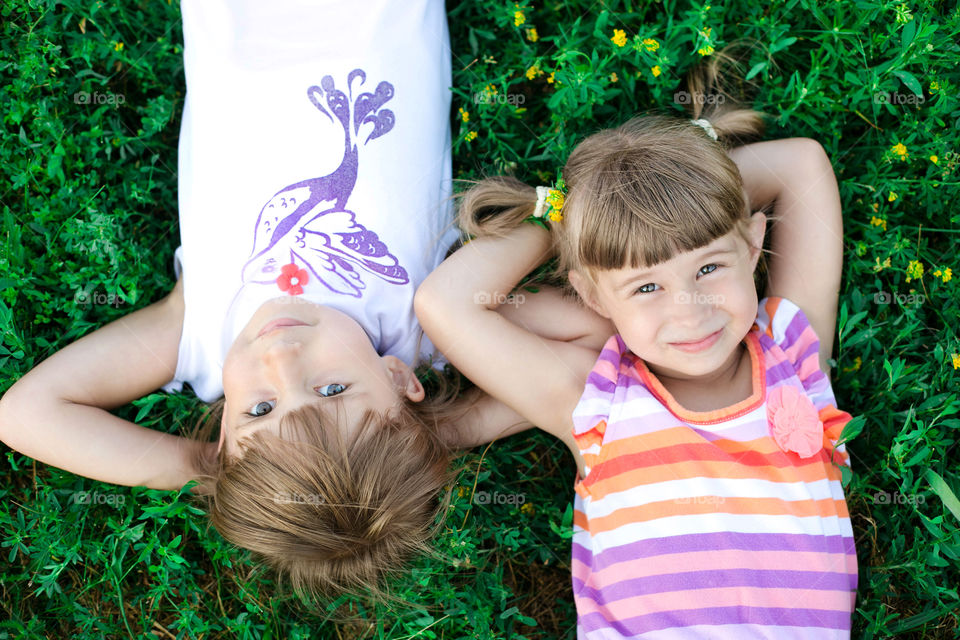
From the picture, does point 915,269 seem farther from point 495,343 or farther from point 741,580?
point 495,343

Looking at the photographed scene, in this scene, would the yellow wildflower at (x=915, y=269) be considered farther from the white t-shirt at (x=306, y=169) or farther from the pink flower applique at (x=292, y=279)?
the pink flower applique at (x=292, y=279)

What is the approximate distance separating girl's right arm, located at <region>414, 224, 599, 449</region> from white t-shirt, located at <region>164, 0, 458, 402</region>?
0.19 m

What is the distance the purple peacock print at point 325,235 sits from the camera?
8.97 feet

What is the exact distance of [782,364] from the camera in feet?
8.77

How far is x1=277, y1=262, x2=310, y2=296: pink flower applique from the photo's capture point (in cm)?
268

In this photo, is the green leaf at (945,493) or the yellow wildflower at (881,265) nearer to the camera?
the green leaf at (945,493)

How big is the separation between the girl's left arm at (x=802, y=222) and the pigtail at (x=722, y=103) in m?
0.12

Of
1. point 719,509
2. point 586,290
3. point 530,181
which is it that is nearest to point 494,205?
point 530,181

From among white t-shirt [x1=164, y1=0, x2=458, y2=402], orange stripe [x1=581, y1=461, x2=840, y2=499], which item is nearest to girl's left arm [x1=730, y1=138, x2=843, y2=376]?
orange stripe [x1=581, y1=461, x2=840, y2=499]

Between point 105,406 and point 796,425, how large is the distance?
2.57 m

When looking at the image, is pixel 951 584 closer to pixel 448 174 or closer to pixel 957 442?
pixel 957 442

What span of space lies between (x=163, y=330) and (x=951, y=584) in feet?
10.7

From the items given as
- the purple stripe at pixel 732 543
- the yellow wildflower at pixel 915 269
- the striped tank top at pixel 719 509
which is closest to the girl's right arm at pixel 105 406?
the striped tank top at pixel 719 509

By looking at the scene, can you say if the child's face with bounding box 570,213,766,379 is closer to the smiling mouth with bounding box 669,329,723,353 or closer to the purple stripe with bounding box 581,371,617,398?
the smiling mouth with bounding box 669,329,723,353
